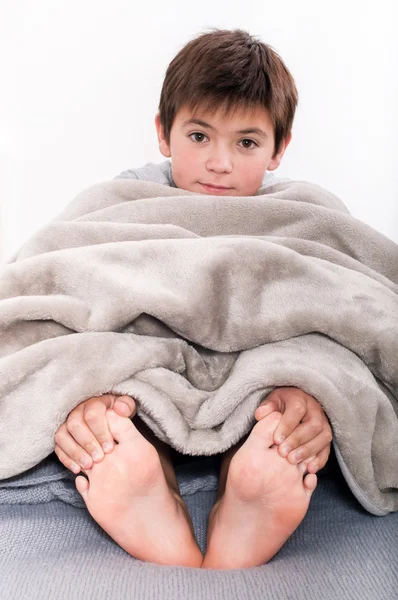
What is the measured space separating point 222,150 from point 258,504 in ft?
2.42

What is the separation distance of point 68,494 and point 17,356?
201 mm

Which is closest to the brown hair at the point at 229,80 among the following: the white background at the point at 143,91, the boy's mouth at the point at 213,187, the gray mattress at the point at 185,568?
the boy's mouth at the point at 213,187

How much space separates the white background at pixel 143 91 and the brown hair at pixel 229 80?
1.44ft

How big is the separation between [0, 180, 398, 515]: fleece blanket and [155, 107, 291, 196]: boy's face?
0.41 metres

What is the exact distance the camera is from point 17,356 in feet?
2.62

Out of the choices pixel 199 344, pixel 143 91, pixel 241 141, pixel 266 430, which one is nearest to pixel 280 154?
pixel 241 141

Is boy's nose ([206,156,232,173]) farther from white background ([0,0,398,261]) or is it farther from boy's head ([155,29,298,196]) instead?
white background ([0,0,398,261])

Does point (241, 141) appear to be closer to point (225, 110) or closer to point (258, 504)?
point (225, 110)

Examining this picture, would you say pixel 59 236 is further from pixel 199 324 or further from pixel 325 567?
pixel 325 567

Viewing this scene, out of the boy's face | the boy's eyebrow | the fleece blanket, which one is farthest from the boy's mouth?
the fleece blanket

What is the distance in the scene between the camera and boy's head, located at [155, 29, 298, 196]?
4.13ft

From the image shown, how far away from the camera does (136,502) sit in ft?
2.41

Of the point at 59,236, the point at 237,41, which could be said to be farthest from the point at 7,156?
the point at 59,236

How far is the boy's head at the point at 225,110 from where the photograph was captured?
49.6 inches
